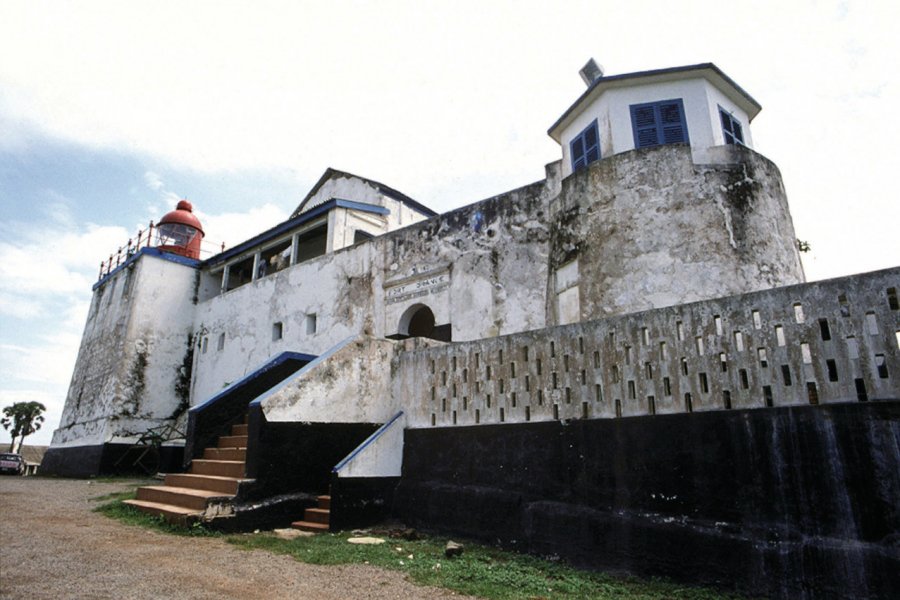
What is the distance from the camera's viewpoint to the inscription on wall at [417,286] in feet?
41.0

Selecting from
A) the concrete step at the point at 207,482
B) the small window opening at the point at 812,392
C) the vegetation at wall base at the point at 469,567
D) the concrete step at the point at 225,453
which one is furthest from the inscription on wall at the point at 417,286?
the small window opening at the point at 812,392

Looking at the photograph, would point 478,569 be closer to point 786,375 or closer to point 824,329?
point 786,375

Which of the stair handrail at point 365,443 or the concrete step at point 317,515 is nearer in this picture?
the concrete step at point 317,515

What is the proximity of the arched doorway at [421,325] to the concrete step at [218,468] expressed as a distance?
5.46m

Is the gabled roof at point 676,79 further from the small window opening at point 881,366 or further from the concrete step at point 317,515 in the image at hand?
the concrete step at point 317,515

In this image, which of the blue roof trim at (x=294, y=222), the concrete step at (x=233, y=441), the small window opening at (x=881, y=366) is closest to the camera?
the small window opening at (x=881, y=366)

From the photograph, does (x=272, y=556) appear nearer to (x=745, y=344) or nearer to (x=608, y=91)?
(x=745, y=344)

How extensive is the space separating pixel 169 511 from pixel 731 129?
439 inches

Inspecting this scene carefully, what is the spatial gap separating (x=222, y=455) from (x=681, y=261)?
804cm

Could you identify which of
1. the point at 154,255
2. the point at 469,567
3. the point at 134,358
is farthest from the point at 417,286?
the point at 154,255

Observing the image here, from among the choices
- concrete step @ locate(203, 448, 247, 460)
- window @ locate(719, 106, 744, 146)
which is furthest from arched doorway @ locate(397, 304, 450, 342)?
window @ locate(719, 106, 744, 146)

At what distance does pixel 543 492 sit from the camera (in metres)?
6.11

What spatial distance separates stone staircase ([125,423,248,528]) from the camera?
6754 mm

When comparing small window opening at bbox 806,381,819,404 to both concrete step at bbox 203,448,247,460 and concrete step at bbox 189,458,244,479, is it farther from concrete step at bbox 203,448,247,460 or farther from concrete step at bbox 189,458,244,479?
concrete step at bbox 203,448,247,460
